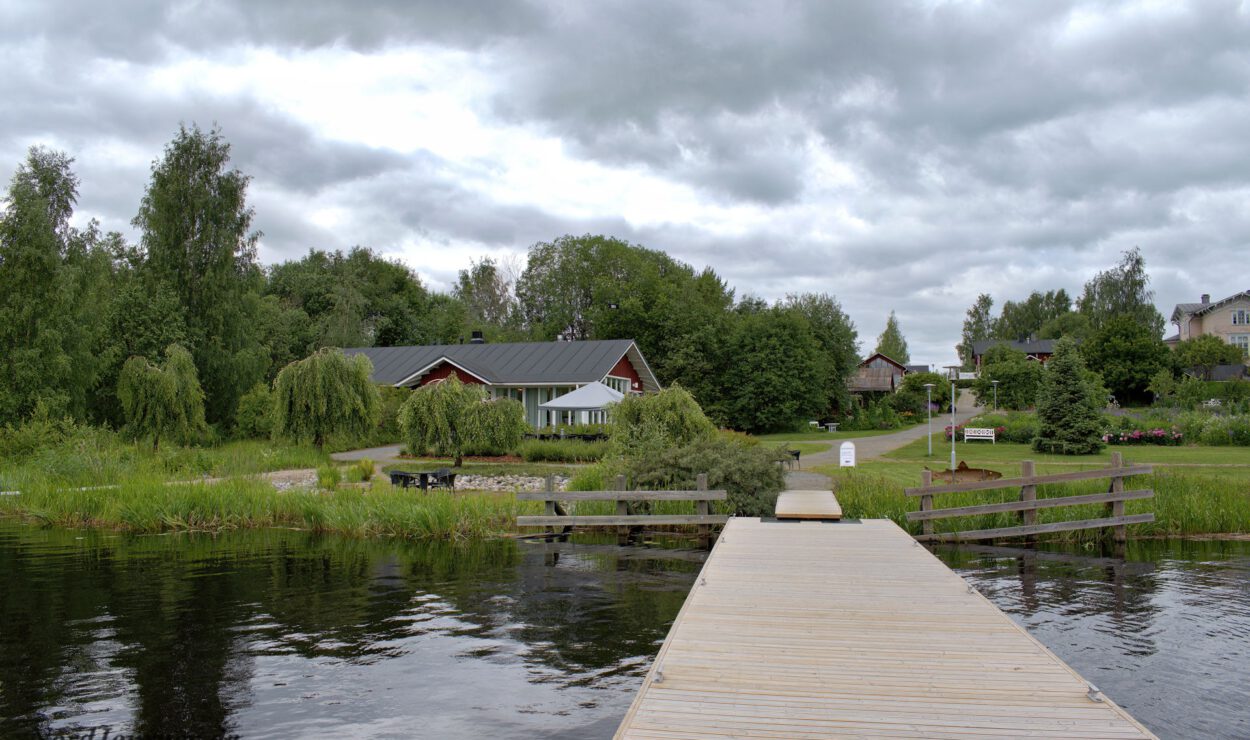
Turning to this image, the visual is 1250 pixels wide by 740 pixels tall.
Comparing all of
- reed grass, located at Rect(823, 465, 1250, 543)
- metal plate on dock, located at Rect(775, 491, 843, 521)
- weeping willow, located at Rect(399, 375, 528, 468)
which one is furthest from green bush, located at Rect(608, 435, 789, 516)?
weeping willow, located at Rect(399, 375, 528, 468)

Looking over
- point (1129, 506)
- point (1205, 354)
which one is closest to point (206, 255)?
point (1129, 506)

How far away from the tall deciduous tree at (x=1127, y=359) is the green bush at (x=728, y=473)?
5300 centimetres

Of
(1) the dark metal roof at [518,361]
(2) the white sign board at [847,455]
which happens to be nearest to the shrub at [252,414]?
(1) the dark metal roof at [518,361]

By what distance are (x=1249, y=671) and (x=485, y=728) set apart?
746 centimetres

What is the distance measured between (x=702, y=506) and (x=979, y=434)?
81.0 ft

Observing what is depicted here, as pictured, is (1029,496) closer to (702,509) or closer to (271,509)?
(702,509)

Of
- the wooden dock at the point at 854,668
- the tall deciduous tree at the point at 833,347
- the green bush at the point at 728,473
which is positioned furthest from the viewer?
the tall deciduous tree at the point at 833,347

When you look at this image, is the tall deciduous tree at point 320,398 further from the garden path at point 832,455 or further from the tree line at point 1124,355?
the tree line at point 1124,355

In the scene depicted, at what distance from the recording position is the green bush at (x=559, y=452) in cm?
2894

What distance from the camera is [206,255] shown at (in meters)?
43.6

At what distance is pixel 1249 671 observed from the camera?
28.5 feet

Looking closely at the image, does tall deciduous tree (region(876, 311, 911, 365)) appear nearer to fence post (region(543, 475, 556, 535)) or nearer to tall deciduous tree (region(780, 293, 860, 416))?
A: tall deciduous tree (region(780, 293, 860, 416))

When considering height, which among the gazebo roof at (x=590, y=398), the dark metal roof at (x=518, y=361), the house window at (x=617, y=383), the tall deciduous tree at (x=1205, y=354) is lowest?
the gazebo roof at (x=590, y=398)

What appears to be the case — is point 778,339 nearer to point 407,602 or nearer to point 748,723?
point 407,602
